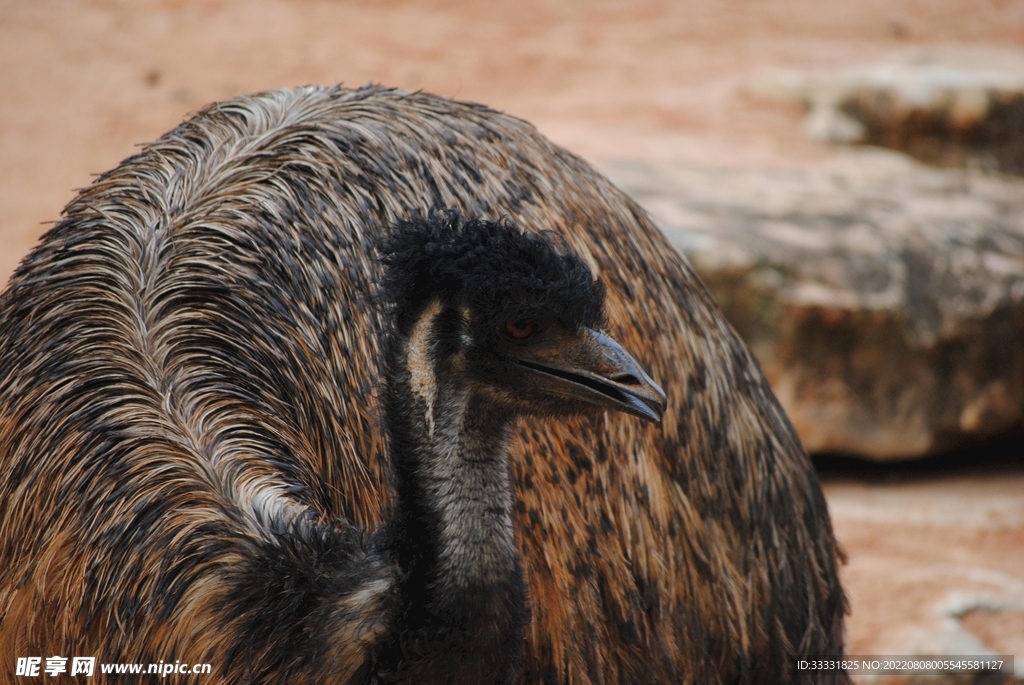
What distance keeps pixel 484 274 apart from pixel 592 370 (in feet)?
1.06

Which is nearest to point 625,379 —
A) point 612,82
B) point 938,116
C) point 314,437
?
point 314,437

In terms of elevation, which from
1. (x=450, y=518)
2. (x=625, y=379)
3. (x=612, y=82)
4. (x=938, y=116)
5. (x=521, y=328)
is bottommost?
(x=450, y=518)

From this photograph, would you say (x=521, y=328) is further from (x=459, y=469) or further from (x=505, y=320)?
(x=459, y=469)

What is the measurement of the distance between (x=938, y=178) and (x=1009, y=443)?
218 centimetres

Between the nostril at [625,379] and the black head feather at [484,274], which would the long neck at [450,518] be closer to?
the black head feather at [484,274]

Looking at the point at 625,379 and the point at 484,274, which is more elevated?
the point at 484,274

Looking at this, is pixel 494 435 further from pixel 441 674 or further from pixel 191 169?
pixel 191 169

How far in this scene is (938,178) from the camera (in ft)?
27.8

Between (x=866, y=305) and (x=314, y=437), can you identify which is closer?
(x=314, y=437)

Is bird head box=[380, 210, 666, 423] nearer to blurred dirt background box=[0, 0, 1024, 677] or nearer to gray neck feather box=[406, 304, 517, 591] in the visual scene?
gray neck feather box=[406, 304, 517, 591]

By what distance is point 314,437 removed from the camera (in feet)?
8.67

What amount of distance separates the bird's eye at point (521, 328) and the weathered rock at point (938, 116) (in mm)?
7810

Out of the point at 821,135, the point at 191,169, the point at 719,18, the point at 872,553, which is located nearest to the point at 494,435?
the point at 191,169

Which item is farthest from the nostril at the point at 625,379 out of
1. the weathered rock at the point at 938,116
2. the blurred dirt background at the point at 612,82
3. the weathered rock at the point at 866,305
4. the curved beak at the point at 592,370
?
the weathered rock at the point at 938,116
